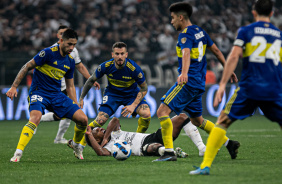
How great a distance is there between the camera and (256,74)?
5.48 meters

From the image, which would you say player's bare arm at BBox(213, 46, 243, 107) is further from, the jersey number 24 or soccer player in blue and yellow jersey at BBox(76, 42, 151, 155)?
soccer player in blue and yellow jersey at BBox(76, 42, 151, 155)

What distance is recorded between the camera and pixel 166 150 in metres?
7.11

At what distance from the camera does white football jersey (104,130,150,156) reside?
26.1 ft

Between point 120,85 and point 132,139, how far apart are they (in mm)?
1194

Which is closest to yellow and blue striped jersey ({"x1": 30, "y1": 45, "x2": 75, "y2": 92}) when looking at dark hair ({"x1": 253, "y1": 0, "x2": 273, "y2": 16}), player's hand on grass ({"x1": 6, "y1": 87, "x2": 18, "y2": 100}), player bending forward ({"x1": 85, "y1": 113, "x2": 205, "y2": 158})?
player's hand on grass ({"x1": 6, "y1": 87, "x2": 18, "y2": 100})

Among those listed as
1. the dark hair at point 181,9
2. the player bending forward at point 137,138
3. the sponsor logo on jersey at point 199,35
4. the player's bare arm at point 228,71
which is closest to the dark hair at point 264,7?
the player's bare arm at point 228,71

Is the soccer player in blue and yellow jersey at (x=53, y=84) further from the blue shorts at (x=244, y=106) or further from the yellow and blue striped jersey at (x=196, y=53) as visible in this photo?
the blue shorts at (x=244, y=106)

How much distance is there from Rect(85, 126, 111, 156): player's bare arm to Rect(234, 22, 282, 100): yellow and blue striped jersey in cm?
309

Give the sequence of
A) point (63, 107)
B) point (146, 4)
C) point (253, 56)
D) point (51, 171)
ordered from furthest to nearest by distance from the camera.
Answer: point (146, 4)
point (63, 107)
point (51, 171)
point (253, 56)

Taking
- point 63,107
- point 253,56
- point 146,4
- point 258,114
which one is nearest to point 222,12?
point 146,4

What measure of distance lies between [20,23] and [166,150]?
12.8m

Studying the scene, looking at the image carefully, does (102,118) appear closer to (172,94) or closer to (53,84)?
(53,84)

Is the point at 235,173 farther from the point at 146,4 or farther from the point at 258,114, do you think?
the point at 146,4

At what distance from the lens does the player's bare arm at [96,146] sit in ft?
25.7
